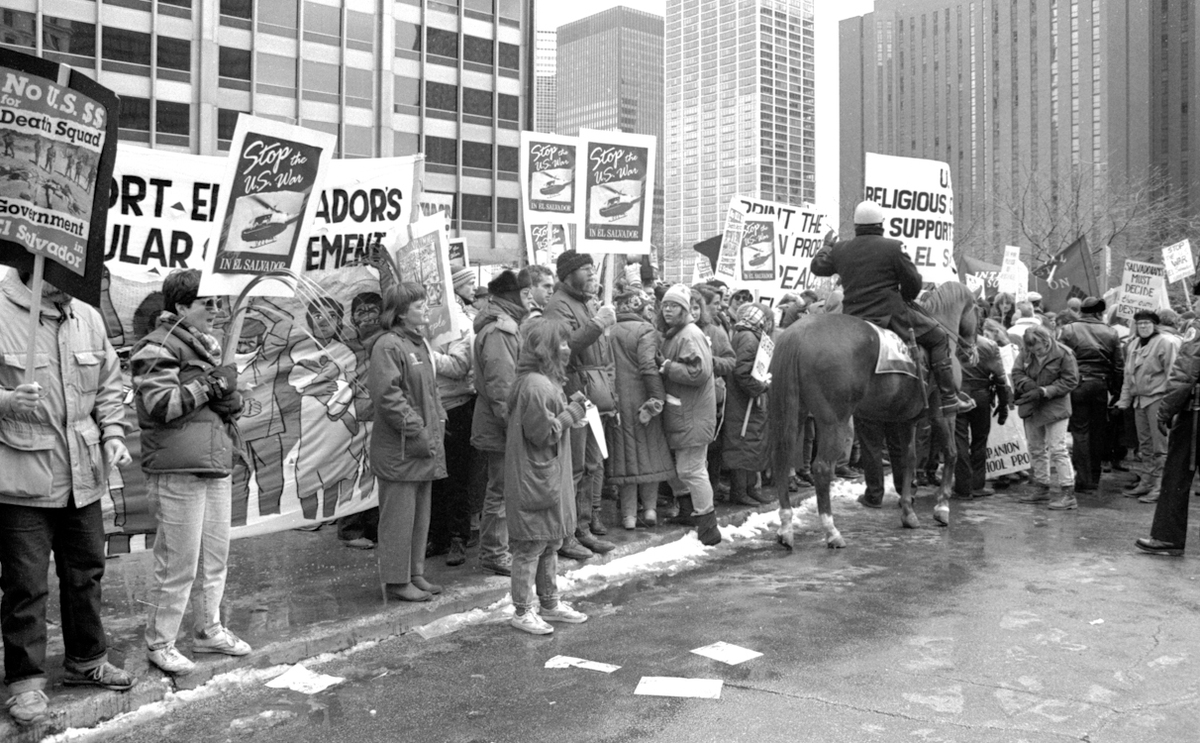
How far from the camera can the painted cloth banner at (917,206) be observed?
12.3 meters

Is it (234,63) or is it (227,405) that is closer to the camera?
(227,405)

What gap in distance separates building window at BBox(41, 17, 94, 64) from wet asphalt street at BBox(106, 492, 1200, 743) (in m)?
50.1

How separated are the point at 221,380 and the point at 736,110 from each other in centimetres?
16487

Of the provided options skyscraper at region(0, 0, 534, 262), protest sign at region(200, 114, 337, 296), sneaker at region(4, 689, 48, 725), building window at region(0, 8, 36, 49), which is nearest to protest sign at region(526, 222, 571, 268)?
protest sign at region(200, 114, 337, 296)

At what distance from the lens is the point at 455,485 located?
352 inches

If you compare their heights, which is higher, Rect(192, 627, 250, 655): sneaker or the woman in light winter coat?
the woman in light winter coat

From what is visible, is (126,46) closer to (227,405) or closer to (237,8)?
(237,8)

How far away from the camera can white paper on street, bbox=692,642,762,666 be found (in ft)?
20.2

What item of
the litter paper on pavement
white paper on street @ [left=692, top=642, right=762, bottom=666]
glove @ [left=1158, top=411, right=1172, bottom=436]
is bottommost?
the litter paper on pavement

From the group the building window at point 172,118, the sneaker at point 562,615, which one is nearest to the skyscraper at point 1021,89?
the building window at point 172,118

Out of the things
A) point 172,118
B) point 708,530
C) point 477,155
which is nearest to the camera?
point 708,530

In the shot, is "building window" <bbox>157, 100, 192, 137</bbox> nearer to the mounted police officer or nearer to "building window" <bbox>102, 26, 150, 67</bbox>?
"building window" <bbox>102, 26, 150, 67</bbox>

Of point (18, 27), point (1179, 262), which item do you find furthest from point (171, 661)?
point (18, 27)

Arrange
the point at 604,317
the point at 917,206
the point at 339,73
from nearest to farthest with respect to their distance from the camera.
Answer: the point at 604,317, the point at 917,206, the point at 339,73
